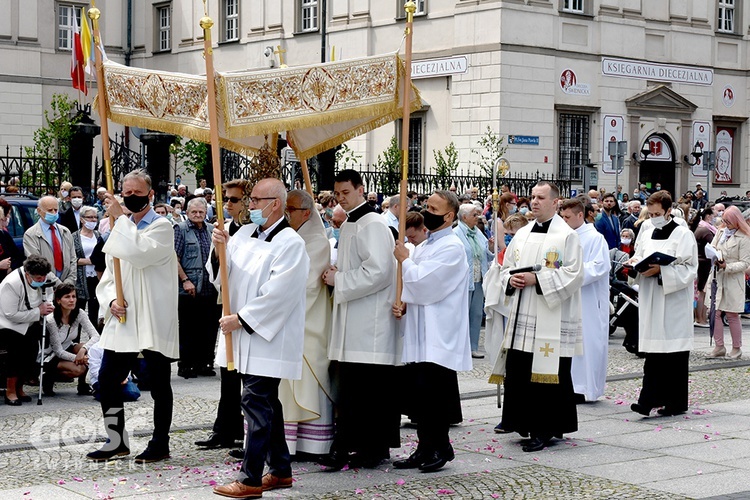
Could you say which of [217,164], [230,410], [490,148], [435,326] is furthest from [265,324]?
[490,148]

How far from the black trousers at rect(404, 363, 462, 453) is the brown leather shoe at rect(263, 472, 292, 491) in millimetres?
1121

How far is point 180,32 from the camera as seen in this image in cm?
4244

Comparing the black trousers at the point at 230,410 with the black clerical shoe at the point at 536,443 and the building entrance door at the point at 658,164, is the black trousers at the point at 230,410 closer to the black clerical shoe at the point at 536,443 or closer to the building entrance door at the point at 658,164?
the black clerical shoe at the point at 536,443

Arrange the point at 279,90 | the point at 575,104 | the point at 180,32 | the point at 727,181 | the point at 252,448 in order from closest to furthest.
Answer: the point at 252,448 < the point at 279,90 < the point at 575,104 < the point at 727,181 < the point at 180,32

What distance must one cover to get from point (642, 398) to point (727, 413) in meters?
0.86

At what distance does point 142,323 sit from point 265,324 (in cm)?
138

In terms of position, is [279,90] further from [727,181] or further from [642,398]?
[727,181]

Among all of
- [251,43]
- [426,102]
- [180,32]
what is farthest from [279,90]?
[180,32]

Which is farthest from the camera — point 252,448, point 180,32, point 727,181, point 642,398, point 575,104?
point 180,32

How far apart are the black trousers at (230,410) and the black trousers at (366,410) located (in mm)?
879

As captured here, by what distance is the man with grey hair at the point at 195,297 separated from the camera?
1295 cm

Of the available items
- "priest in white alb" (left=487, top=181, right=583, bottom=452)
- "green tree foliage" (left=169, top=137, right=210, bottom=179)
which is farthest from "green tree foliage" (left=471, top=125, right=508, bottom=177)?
"priest in white alb" (left=487, top=181, right=583, bottom=452)

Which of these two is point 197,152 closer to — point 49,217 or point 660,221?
point 49,217

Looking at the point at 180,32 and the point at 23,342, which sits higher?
the point at 180,32
